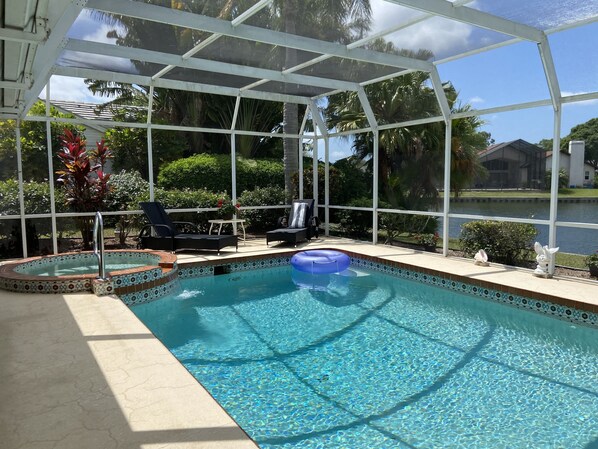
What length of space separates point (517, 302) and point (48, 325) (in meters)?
5.80

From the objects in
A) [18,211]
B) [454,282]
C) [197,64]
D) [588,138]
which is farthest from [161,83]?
[588,138]

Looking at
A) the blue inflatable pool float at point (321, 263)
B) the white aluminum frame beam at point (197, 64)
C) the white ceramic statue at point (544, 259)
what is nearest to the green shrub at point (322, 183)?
the white aluminum frame beam at point (197, 64)

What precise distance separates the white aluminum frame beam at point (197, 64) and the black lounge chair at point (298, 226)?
290cm

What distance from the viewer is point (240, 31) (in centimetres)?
589

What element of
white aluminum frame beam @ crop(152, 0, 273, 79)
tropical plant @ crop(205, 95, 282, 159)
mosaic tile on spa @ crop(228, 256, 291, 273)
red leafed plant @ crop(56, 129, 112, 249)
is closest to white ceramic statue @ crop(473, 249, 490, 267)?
mosaic tile on spa @ crop(228, 256, 291, 273)

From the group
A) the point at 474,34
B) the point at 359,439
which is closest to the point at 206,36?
the point at 474,34

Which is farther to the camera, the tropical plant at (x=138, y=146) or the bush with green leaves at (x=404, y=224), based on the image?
the tropical plant at (x=138, y=146)

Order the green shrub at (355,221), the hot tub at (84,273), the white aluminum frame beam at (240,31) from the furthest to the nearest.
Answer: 1. the green shrub at (355,221)
2. the hot tub at (84,273)
3. the white aluminum frame beam at (240,31)

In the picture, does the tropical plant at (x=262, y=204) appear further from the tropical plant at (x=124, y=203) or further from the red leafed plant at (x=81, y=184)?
Result: the red leafed plant at (x=81, y=184)

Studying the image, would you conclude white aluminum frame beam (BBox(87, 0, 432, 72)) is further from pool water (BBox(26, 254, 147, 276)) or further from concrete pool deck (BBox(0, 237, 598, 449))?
pool water (BBox(26, 254, 147, 276))

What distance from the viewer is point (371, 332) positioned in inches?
208

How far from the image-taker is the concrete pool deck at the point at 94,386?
8.14 ft

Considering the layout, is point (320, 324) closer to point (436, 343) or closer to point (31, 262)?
point (436, 343)

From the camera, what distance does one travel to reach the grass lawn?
6.54 metres
